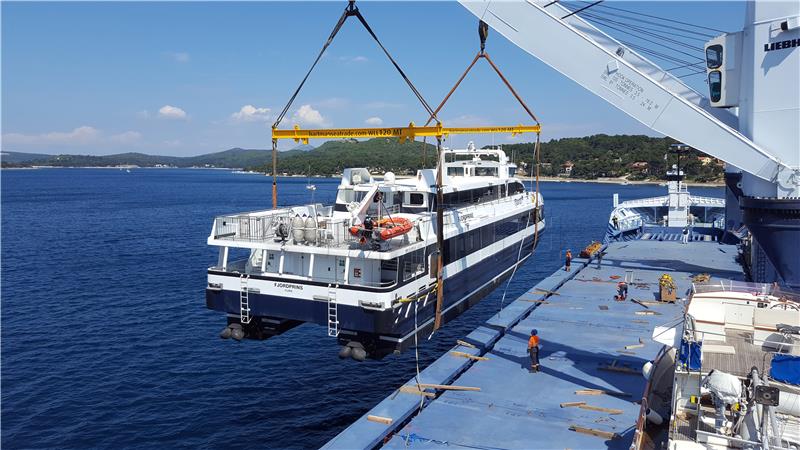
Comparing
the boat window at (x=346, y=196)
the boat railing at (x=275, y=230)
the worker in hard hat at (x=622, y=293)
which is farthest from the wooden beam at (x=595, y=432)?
the boat window at (x=346, y=196)

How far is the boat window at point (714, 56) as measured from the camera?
60.7ft

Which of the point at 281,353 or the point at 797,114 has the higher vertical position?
the point at 797,114

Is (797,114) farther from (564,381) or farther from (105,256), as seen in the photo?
(105,256)

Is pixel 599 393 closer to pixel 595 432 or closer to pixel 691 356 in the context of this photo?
pixel 595 432

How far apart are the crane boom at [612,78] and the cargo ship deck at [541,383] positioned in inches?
244

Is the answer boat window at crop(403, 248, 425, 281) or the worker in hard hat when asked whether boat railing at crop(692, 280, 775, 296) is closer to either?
boat window at crop(403, 248, 425, 281)

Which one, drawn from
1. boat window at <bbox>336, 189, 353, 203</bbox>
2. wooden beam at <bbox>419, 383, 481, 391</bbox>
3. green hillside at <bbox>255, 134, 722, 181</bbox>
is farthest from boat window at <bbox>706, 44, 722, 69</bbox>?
green hillside at <bbox>255, 134, 722, 181</bbox>

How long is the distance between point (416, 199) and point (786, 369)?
14901 millimetres

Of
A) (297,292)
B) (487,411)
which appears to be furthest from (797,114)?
(297,292)

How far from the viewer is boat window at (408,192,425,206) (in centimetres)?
2220

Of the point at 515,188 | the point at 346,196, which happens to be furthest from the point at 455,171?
the point at 346,196

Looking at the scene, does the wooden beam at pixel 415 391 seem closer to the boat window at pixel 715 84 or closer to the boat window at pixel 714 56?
A: the boat window at pixel 715 84

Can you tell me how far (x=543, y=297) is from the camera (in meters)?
22.3

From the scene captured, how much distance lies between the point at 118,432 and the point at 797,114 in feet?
72.5
